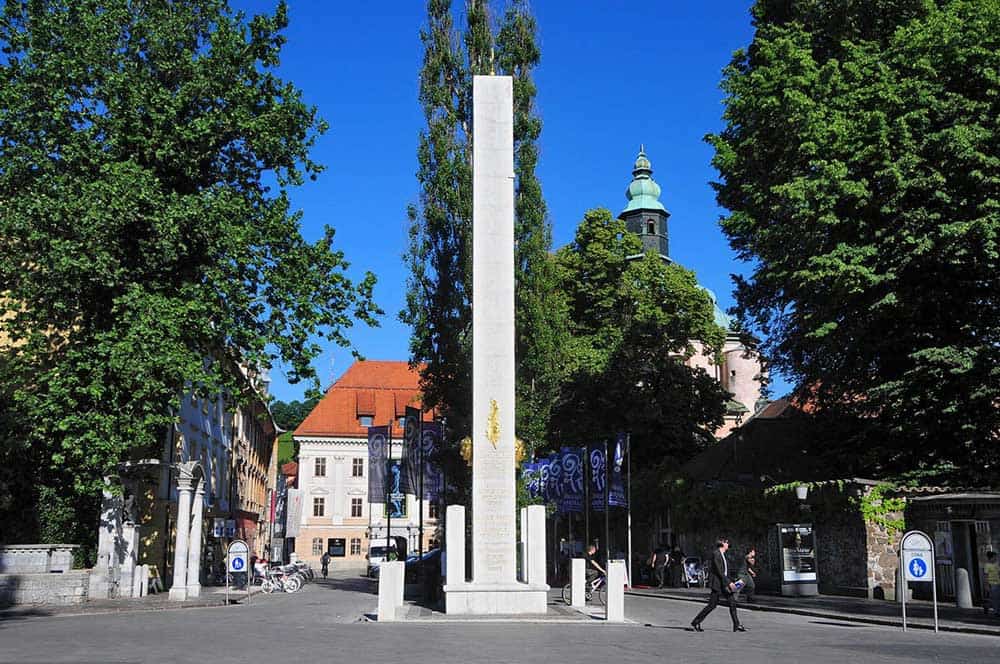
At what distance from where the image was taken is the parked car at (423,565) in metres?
31.2

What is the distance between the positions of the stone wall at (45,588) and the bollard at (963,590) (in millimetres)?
22474

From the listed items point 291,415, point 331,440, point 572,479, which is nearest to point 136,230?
point 572,479

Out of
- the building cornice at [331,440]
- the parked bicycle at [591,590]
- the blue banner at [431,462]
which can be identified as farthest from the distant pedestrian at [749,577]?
the building cornice at [331,440]

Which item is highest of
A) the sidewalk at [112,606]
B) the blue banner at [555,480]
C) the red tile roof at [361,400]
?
the red tile roof at [361,400]

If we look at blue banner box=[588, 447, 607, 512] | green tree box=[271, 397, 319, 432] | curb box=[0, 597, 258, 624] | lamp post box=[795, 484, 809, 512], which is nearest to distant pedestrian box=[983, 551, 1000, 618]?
lamp post box=[795, 484, 809, 512]

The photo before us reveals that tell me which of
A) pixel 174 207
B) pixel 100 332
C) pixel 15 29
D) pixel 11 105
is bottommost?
pixel 100 332

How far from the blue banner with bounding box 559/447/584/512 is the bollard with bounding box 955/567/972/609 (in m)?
12.9

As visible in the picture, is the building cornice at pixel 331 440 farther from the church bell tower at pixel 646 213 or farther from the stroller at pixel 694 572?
the stroller at pixel 694 572

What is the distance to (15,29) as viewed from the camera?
1109 inches

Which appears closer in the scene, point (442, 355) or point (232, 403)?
point (232, 403)

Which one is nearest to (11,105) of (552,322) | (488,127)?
(488,127)

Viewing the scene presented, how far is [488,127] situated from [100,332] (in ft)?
38.1

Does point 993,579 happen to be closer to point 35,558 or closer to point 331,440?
point 35,558

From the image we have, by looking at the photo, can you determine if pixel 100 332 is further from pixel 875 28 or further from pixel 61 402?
pixel 875 28
